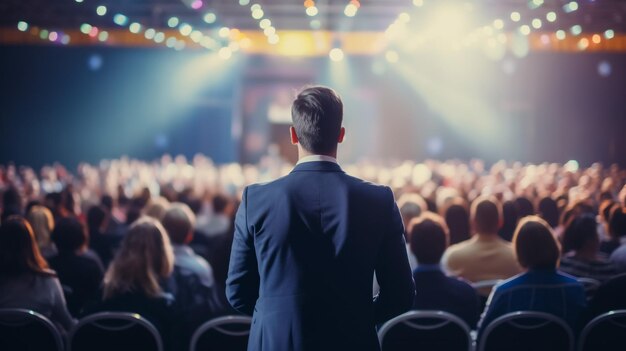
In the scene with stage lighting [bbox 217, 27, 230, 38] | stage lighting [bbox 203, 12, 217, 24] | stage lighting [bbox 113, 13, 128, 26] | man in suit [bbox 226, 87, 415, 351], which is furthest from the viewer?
stage lighting [bbox 217, 27, 230, 38]

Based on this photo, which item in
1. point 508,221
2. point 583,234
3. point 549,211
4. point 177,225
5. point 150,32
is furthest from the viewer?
point 150,32

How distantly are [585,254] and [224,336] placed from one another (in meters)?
2.57

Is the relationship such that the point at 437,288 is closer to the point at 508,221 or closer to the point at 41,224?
the point at 508,221

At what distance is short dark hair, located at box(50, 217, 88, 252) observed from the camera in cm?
447

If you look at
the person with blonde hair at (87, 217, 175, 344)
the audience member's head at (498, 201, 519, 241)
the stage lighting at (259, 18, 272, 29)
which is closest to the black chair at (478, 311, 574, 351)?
the person with blonde hair at (87, 217, 175, 344)

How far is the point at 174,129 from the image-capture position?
2209 cm

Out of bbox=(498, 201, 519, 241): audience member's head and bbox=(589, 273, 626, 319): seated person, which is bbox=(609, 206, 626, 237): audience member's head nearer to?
bbox=(498, 201, 519, 241): audience member's head

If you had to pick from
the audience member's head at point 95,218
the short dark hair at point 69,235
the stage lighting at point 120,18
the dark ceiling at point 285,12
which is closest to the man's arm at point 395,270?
the short dark hair at point 69,235

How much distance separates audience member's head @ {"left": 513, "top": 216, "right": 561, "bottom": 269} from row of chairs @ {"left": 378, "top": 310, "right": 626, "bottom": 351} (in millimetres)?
465

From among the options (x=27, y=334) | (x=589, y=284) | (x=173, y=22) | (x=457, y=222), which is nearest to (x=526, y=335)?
(x=589, y=284)

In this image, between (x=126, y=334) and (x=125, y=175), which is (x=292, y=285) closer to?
(x=126, y=334)

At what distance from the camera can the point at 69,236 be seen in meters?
4.47

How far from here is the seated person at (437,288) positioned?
3.67 meters

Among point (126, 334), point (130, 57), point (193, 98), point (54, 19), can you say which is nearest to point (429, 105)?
point (193, 98)
